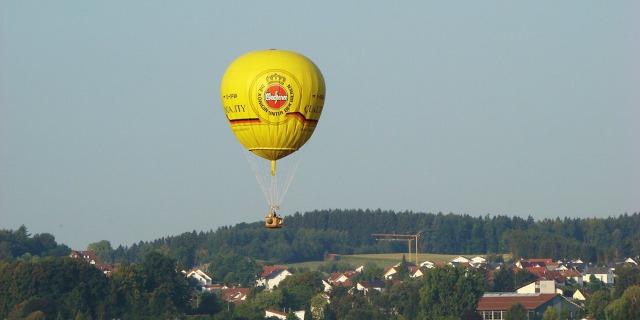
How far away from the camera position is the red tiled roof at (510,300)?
3804 inches

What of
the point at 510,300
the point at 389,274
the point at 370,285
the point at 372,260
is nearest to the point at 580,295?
the point at 510,300

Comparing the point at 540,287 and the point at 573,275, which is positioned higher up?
the point at 573,275

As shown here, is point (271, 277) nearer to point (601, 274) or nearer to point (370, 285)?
point (601, 274)

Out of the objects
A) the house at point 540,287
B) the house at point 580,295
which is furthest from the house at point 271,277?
the house at point 580,295

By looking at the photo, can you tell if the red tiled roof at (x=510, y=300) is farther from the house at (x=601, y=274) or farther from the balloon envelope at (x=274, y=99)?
the balloon envelope at (x=274, y=99)

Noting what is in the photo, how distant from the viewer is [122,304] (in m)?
92.1

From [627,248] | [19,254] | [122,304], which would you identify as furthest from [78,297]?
[627,248]

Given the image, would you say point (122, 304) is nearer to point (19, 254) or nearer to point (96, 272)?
point (96, 272)

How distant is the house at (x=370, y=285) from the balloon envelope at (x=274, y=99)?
7579cm

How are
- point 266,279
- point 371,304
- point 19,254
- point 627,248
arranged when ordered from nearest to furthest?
point 371,304, point 266,279, point 19,254, point 627,248

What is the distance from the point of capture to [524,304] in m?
97.0

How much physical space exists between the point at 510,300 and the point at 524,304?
256 centimetres

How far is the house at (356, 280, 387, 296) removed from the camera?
121 meters

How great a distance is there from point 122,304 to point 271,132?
171 feet
